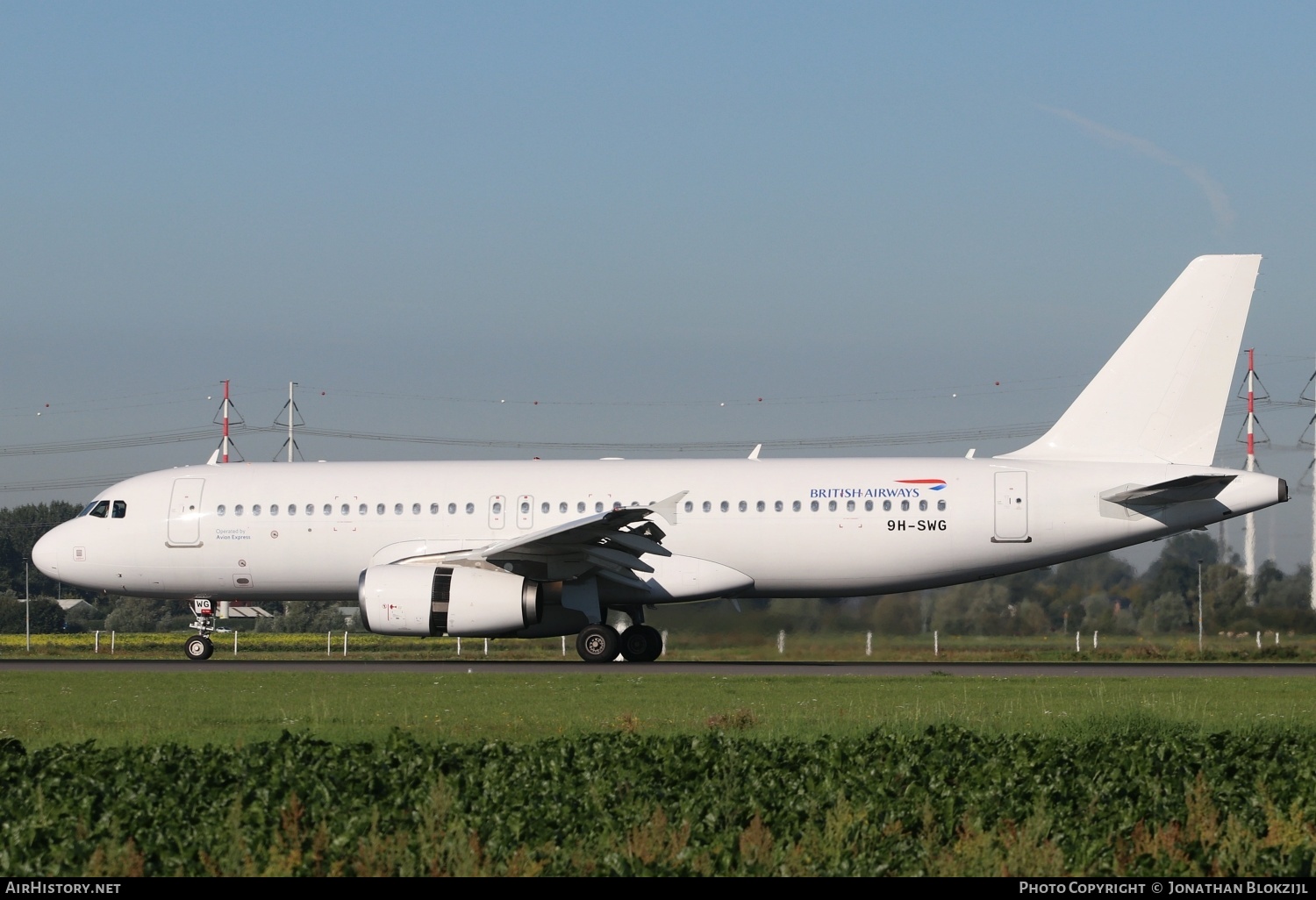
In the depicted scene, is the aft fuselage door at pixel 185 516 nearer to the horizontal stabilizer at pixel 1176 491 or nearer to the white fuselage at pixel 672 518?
the white fuselage at pixel 672 518

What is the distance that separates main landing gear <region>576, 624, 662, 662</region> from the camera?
2794 centimetres

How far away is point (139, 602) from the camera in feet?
218

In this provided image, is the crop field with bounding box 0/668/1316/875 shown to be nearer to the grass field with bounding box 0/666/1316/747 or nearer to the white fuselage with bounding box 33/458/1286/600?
the grass field with bounding box 0/666/1316/747

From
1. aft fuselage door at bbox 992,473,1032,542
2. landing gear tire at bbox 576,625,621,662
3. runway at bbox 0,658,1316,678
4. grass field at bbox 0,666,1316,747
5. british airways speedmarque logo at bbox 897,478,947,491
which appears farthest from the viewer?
landing gear tire at bbox 576,625,621,662

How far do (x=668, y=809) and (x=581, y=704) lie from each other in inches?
339

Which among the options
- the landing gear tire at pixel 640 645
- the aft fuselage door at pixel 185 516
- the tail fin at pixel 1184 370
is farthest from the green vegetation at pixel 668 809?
the aft fuselage door at pixel 185 516

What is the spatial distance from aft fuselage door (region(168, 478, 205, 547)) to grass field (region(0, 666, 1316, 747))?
17.9 feet

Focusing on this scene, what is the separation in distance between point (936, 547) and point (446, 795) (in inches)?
739

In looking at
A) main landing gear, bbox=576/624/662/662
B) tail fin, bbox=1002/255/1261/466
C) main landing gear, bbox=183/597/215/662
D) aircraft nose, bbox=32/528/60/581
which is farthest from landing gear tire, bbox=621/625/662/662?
aircraft nose, bbox=32/528/60/581

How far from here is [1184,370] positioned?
27766mm

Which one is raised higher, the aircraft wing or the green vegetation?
the aircraft wing

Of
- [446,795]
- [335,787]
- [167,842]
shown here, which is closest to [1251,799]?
[446,795]

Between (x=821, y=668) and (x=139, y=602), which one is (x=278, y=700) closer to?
(x=821, y=668)

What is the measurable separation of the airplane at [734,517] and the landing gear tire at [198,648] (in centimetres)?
162
